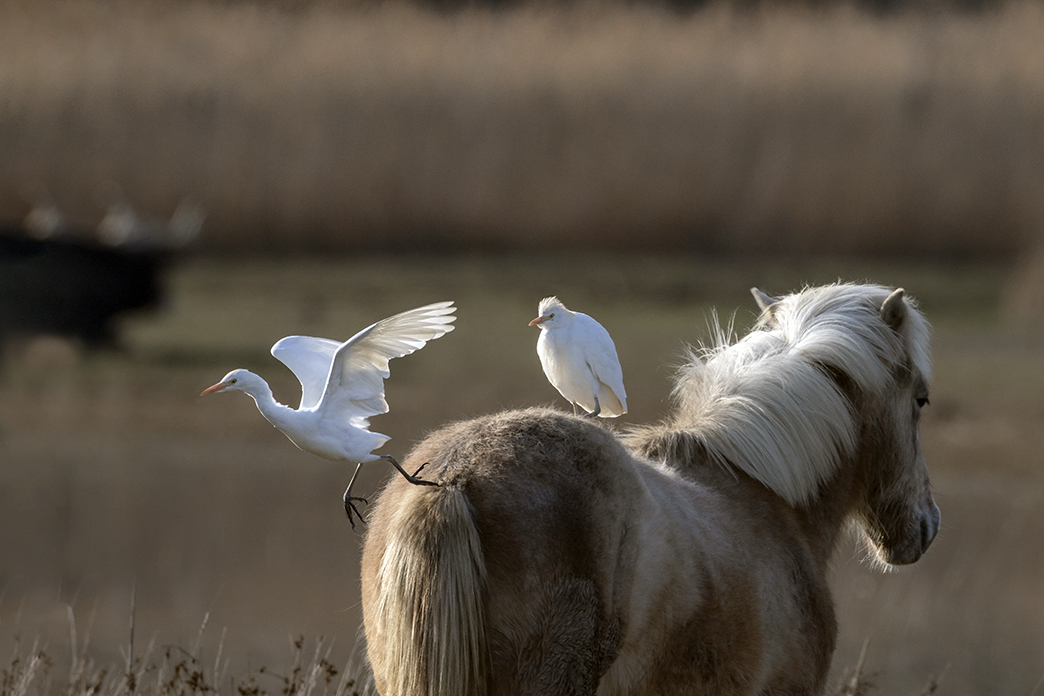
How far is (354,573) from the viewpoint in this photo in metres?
7.84

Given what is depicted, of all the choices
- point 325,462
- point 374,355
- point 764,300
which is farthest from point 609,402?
point 325,462

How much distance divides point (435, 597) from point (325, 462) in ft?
27.8

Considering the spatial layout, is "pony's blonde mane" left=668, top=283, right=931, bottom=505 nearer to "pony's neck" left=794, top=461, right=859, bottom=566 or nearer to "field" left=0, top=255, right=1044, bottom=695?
"pony's neck" left=794, top=461, right=859, bottom=566

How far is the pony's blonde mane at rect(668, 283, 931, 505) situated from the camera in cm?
329

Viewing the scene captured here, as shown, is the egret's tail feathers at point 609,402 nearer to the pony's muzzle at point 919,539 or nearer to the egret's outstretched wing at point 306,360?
the pony's muzzle at point 919,539

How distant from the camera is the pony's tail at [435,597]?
239 centimetres

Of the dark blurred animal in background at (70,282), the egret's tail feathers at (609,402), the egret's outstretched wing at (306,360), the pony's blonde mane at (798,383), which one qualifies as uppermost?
the egret's outstretched wing at (306,360)

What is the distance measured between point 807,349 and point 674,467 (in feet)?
1.87

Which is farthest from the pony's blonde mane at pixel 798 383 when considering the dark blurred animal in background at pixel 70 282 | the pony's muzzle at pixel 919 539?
the dark blurred animal in background at pixel 70 282

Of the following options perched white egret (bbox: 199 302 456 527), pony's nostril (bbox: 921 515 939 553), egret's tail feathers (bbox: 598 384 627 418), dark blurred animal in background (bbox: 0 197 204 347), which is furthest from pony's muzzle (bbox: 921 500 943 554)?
dark blurred animal in background (bbox: 0 197 204 347)

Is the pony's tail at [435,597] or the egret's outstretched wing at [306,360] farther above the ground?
the egret's outstretched wing at [306,360]

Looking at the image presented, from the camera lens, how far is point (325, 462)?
10727 mm

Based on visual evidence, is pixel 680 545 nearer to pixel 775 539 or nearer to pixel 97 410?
pixel 775 539

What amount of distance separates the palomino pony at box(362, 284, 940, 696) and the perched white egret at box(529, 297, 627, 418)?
367 millimetres
